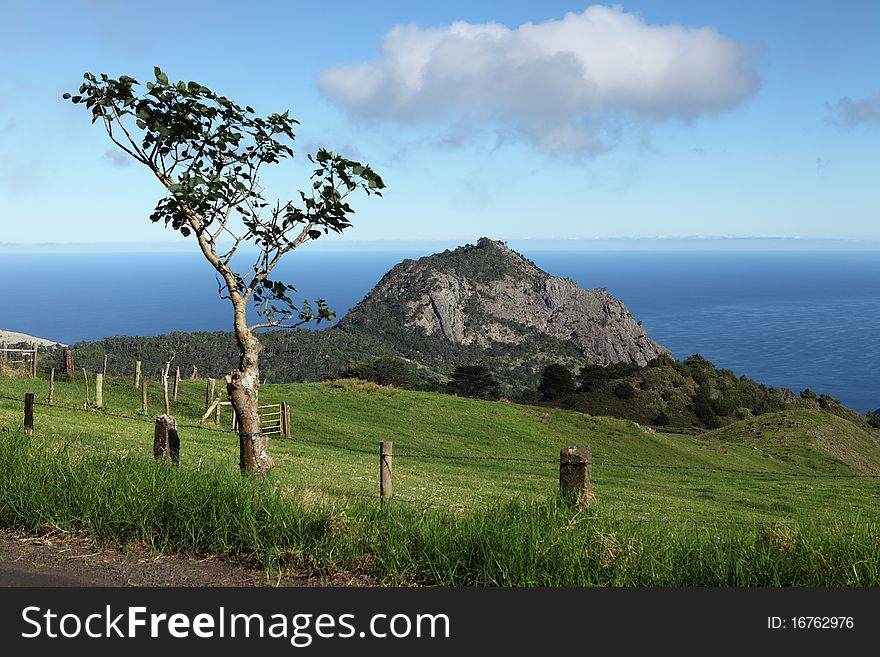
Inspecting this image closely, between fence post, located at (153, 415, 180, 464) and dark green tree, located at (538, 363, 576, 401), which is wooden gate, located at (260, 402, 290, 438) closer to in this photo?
fence post, located at (153, 415, 180, 464)

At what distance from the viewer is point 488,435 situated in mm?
43812

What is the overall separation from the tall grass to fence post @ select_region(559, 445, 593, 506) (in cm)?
24

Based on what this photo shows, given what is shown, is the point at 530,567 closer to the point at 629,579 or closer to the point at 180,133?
the point at 629,579

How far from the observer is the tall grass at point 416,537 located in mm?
6953

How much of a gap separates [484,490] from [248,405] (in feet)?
38.6

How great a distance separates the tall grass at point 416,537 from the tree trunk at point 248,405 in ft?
8.94

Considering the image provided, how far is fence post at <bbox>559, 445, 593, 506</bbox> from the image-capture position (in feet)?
30.0

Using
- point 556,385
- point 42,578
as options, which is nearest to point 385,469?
point 42,578

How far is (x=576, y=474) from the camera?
30.3 feet

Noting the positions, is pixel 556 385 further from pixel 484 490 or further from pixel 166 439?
pixel 166 439

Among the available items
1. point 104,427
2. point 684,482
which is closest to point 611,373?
point 684,482

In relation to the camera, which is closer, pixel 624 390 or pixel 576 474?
pixel 576 474

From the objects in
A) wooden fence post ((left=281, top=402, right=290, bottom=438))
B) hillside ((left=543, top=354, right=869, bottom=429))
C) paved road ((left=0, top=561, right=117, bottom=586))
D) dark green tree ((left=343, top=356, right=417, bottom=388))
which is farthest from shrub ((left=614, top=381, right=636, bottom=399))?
paved road ((left=0, top=561, right=117, bottom=586))

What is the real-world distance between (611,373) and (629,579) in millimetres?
104608
